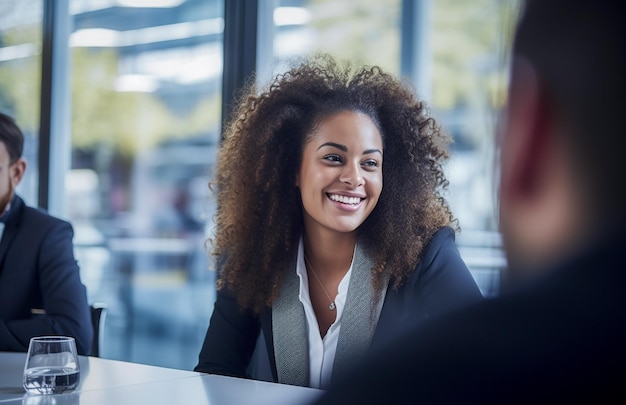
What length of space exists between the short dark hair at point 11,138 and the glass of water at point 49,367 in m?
1.47

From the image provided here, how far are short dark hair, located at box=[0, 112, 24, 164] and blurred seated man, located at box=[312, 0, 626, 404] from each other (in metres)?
2.80

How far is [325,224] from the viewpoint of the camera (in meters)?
2.43

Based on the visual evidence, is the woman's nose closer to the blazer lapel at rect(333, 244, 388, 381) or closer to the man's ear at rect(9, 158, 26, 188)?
the blazer lapel at rect(333, 244, 388, 381)

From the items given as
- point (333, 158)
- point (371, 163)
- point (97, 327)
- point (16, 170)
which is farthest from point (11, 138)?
point (371, 163)

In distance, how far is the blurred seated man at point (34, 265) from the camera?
262 centimetres

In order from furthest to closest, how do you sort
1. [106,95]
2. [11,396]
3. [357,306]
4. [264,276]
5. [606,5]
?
[106,95] < [264,276] < [357,306] < [11,396] < [606,5]

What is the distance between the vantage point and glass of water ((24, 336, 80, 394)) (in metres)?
1.67

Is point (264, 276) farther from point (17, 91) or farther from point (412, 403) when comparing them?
point (17, 91)

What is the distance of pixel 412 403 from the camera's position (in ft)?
1.40

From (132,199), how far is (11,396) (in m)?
2.89

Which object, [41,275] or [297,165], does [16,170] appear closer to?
[41,275]

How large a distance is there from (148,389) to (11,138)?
157 centimetres

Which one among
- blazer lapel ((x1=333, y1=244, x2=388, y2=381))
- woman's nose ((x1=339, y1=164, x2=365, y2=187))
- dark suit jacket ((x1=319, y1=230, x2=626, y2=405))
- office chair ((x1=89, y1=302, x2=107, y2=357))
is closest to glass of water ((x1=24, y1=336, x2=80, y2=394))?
blazer lapel ((x1=333, y1=244, x2=388, y2=381))

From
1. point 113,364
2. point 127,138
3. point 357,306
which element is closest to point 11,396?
point 113,364
